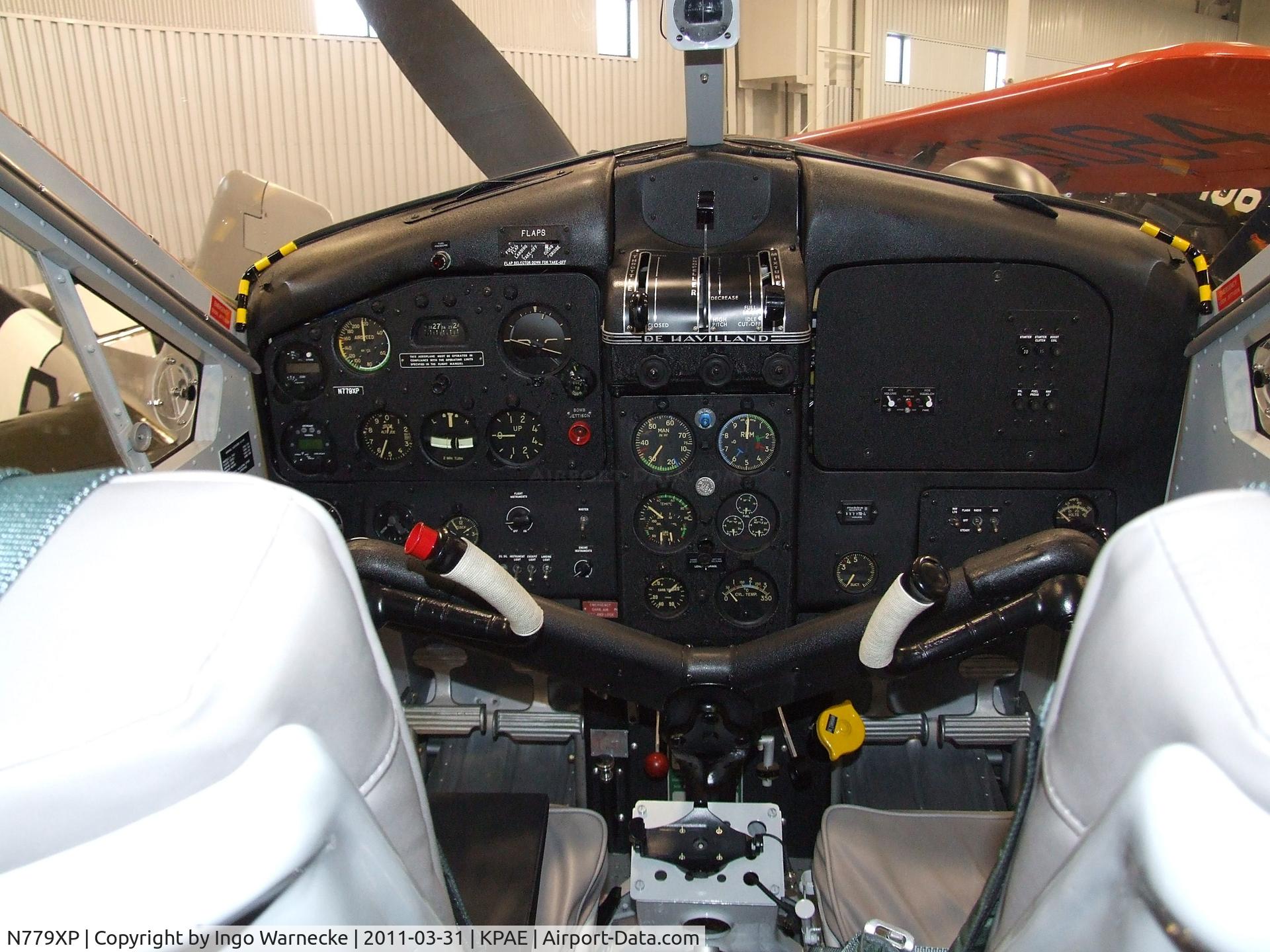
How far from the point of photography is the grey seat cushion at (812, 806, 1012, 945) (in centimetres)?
189

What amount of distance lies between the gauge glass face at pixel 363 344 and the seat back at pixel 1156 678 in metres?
2.02

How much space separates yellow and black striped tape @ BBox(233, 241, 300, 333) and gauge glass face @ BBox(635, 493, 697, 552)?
1.17 metres

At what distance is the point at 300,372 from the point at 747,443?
4.06 feet

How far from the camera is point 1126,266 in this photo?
215cm

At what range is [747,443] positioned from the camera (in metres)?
2.33

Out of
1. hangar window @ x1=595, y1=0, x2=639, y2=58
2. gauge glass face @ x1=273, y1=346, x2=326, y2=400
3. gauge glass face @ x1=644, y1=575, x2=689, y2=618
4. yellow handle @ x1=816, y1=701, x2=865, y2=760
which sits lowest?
yellow handle @ x1=816, y1=701, x2=865, y2=760

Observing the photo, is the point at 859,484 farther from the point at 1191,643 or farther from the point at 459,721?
the point at 1191,643

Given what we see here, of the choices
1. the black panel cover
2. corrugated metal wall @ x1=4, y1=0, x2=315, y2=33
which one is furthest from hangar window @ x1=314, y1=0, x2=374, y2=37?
the black panel cover

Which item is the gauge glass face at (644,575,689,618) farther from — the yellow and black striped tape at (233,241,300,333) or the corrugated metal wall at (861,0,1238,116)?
the corrugated metal wall at (861,0,1238,116)

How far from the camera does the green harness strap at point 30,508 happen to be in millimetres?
570

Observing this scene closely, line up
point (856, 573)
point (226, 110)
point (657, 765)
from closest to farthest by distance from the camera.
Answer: point (657, 765) < point (856, 573) < point (226, 110)

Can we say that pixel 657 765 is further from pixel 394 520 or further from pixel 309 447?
pixel 309 447

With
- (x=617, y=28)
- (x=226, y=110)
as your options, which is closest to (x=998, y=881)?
(x=226, y=110)

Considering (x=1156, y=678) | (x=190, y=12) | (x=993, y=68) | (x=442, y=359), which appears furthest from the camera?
(x=993, y=68)
